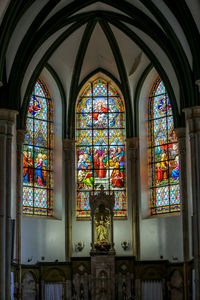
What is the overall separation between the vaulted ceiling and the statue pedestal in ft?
22.8

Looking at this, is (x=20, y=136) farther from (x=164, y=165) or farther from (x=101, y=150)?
(x=164, y=165)

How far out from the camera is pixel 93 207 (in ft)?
105

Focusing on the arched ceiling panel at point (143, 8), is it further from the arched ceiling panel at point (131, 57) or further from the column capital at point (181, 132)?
the column capital at point (181, 132)

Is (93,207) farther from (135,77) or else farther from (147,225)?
(135,77)

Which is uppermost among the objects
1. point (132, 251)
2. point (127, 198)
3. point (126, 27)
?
point (126, 27)

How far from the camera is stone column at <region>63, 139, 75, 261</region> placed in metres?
32.5

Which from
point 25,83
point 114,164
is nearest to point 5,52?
point 25,83

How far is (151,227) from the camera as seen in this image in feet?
107

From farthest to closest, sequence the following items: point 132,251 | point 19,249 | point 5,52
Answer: point 132,251, point 19,249, point 5,52

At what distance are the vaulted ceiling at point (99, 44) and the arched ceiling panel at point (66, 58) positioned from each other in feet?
0.14

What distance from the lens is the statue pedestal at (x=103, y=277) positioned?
30812 mm

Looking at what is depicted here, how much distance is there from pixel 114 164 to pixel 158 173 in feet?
7.00

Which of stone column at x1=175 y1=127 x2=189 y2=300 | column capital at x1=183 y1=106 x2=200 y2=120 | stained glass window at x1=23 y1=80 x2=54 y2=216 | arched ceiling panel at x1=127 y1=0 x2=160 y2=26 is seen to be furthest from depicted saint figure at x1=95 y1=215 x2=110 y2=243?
arched ceiling panel at x1=127 y1=0 x2=160 y2=26

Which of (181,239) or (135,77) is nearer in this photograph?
(181,239)
